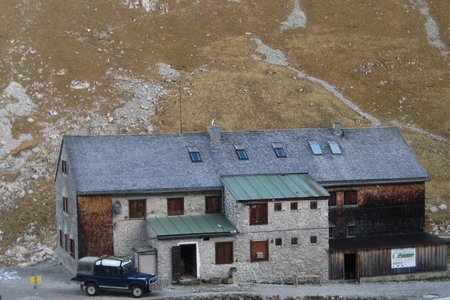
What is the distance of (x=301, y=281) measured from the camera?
5688 centimetres

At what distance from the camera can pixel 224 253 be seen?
56.2m

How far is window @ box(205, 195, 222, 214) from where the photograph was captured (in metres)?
59.4

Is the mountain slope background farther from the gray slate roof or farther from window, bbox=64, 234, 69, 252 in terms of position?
the gray slate roof

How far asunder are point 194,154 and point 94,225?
9152 mm

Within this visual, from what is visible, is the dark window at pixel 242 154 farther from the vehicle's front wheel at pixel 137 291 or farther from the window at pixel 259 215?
the vehicle's front wheel at pixel 137 291

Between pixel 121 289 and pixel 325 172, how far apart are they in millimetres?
18678

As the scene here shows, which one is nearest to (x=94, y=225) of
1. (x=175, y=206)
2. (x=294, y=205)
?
(x=175, y=206)

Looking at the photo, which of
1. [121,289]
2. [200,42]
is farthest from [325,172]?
[200,42]

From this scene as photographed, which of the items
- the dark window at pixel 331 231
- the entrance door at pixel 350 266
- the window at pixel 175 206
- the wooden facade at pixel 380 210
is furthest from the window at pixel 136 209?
the entrance door at pixel 350 266

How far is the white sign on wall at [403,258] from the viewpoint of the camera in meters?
58.9

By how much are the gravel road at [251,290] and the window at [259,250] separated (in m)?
2.09

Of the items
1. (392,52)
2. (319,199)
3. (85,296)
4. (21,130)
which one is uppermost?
(392,52)

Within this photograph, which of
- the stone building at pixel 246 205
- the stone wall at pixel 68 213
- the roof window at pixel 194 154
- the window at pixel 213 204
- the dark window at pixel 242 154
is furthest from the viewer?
the dark window at pixel 242 154

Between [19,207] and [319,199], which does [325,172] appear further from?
[19,207]
